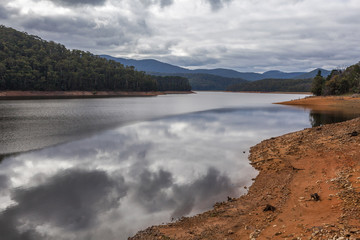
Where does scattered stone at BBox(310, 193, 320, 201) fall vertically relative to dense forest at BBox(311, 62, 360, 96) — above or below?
below

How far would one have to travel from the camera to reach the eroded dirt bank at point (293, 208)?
702cm

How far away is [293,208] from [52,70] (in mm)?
147541

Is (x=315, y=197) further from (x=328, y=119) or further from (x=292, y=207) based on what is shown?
(x=328, y=119)

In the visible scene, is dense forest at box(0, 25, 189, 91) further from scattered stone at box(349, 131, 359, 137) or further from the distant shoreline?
scattered stone at box(349, 131, 359, 137)

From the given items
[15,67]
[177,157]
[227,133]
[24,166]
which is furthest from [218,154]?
[15,67]

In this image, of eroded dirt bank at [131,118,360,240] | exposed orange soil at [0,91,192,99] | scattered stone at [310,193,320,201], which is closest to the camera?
eroded dirt bank at [131,118,360,240]

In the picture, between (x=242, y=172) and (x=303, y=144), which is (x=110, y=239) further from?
(x=303, y=144)

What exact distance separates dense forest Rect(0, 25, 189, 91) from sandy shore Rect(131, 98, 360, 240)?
12248cm

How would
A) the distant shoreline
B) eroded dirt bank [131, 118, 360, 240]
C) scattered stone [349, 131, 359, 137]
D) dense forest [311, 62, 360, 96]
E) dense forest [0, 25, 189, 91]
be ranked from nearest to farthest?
eroded dirt bank [131, 118, 360, 240] → scattered stone [349, 131, 359, 137] → dense forest [311, 62, 360, 96] → the distant shoreline → dense forest [0, 25, 189, 91]

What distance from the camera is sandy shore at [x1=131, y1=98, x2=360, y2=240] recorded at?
277 inches

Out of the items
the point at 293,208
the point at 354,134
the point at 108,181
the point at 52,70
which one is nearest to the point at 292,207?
the point at 293,208

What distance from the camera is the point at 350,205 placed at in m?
7.91

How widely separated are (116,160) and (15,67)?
127932 mm

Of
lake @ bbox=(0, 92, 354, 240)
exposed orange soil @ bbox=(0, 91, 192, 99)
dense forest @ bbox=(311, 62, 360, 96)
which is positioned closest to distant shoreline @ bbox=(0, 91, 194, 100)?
exposed orange soil @ bbox=(0, 91, 192, 99)
